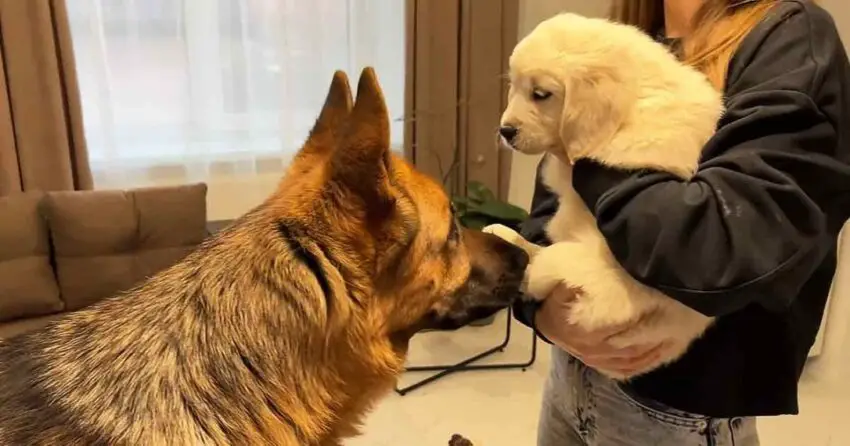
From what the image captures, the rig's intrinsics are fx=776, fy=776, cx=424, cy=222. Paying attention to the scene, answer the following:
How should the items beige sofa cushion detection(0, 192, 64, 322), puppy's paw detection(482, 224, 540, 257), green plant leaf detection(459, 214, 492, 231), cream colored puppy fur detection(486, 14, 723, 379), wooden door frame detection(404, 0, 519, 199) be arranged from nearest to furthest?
cream colored puppy fur detection(486, 14, 723, 379), puppy's paw detection(482, 224, 540, 257), beige sofa cushion detection(0, 192, 64, 322), green plant leaf detection(459, 214, 492, 231), wooden door frame detection(404, 0, 519, 199)

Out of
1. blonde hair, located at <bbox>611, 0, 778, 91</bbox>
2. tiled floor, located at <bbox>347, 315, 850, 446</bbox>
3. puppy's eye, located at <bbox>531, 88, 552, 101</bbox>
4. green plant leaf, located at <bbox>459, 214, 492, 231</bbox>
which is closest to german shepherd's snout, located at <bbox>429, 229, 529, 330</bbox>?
puppy's eye, located at <bbox>531, 88, 552, 101</bbox>

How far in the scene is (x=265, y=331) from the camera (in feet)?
3.22

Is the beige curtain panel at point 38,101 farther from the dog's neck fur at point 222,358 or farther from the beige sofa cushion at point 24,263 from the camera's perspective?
the dog's neck fur at point 222,358

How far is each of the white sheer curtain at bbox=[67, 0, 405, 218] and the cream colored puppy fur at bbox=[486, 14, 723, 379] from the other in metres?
2.15

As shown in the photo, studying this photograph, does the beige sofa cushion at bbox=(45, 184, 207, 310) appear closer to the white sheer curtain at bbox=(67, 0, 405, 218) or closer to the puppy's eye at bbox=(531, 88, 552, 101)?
the white sheer curtain at bbox=(67, 0, 405, 218)

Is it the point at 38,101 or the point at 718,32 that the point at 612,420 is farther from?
the point at 38,101

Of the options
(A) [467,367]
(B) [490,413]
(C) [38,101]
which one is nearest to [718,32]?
(B) [490,413]

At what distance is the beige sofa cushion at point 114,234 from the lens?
2.75 meters

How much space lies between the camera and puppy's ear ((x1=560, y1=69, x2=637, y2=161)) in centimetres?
118

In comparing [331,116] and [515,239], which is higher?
[331,116]

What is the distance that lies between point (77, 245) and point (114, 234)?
0.13 meters

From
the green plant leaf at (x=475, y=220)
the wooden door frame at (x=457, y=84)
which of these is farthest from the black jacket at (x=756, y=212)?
the wooden door frame at (x=457, y=84)

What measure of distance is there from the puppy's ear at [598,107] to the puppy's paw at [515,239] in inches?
9.5

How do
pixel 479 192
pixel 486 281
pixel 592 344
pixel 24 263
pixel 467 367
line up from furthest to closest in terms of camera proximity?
pixel 479 192 < pixel 467 367 < pixel 24 263 < pixel 486 281 < pixel 592 344
